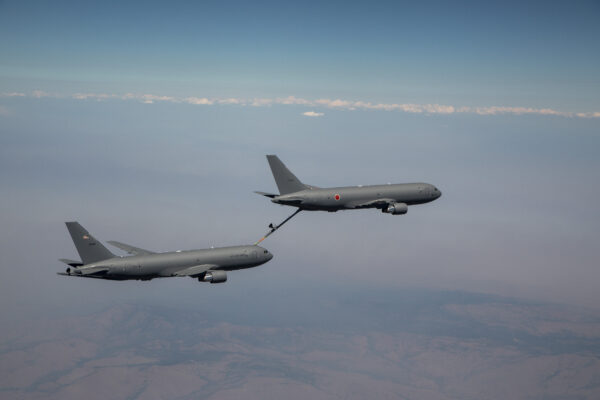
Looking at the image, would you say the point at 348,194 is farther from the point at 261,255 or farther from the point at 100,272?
Result: the point at 100,272

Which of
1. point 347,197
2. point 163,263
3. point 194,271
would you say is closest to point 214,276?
point 194,271

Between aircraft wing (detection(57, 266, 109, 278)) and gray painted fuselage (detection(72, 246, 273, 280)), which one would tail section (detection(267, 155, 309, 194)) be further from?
aircraft wing (detection(57, 266, 109, 278))

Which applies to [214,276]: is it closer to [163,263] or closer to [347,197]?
[163,263]

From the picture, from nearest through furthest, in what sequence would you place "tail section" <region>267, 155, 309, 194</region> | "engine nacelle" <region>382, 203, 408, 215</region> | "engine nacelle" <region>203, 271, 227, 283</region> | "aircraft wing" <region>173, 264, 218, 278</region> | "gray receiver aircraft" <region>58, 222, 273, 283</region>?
"gray receiver aircraft" <region>58, 222, 273, 283</region> → "aircraft wing" <region>173, 264, 218, 278</region> → "engine nacelle" <region>203, 271, 227, 283</region> → "tail section" <region>267, 155, 309, 194</region> → "engine nacelle" <region>382, 203, 408, 215</region>

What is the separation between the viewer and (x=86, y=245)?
85812 millimetres

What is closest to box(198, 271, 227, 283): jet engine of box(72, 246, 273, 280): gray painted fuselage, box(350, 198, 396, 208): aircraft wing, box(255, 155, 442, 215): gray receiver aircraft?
box(72, 246, 273, 280): gray painted fuselage

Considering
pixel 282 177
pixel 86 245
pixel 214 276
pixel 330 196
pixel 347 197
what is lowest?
pixel 214 276

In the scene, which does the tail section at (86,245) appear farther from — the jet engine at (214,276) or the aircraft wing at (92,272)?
the jet engine at (214,276)

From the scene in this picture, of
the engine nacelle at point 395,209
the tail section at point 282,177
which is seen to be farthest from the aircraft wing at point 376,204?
the tail section at point 282,177

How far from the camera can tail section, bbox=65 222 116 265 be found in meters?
85.6

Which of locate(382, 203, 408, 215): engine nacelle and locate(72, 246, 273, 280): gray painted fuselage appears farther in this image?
locate(382, 203, 408, 215): engine nacelle

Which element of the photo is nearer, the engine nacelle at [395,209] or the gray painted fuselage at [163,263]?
the gray painted fuselage at [163,263]

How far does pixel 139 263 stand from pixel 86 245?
8.81 metres

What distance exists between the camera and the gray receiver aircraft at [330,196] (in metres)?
99.2
